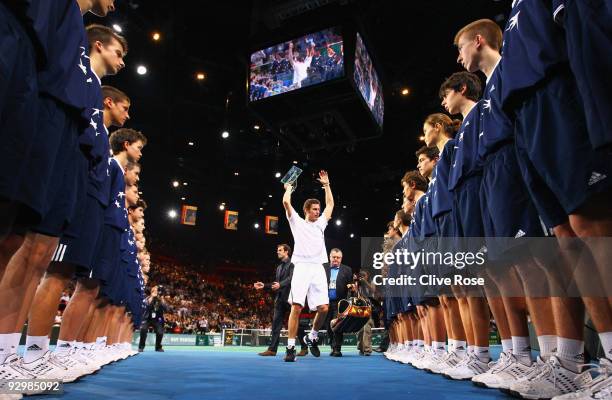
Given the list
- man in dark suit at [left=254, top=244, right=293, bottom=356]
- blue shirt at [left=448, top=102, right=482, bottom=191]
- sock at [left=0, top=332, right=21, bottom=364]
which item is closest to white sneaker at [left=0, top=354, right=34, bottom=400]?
sock at [left=0, top=332, right=21, bottom=364]

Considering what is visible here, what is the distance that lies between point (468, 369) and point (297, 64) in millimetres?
6160

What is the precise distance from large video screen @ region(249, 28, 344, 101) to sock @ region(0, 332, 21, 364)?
20.6ft

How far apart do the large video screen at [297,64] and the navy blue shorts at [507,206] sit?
17.4 ft

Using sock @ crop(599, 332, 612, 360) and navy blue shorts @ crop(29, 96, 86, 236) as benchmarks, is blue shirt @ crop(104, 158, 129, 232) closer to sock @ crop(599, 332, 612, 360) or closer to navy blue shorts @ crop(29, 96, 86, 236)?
navy blue shorts @ crop(29, 96, 86, 236)

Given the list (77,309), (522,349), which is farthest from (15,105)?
(522,349)

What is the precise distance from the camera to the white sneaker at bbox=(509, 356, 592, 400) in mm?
1633

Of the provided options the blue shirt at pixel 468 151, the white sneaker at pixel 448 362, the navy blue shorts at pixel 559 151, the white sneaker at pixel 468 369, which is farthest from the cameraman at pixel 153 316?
the navy blue shorts at pixel 559 151

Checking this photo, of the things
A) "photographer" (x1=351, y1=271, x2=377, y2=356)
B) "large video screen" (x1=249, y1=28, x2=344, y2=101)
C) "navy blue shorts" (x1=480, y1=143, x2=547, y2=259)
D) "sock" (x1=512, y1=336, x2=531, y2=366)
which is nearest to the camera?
"navy blue shorts" (x1=480, y1=143, x2=547, y2=259)

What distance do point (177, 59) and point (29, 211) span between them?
11.5m

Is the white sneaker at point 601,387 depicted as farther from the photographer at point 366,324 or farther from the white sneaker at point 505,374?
the photographer at point 366,324

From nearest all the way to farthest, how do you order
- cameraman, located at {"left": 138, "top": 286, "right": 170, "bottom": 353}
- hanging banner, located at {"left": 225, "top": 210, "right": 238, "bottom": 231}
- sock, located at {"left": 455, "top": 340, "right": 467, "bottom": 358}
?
sock, located at {"left": 455, "top": 340, "right": 467, "bottom": 358}
cameraman, located at {"left": 138, "top": 286, "right": 170, "bottom": 353}
hanging banner, located at {"left": 225, "top": 210, "right": 238, "bottom": 231}

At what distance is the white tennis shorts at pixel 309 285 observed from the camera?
4.93m

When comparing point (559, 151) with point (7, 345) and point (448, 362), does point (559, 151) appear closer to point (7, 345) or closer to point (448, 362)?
point (448, 362)

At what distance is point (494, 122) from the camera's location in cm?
224
